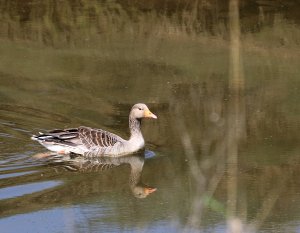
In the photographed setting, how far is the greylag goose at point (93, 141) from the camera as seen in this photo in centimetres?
1062

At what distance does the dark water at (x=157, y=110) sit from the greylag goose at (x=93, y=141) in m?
0.16

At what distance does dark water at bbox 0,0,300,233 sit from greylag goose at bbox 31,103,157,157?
158mm

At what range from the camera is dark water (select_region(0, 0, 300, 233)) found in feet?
28.5

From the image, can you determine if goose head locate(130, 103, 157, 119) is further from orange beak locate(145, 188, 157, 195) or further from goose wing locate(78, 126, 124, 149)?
orange beak locate(145, 188, 157, 195)

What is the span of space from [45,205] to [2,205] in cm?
39

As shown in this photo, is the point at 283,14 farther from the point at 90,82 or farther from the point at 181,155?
the point at 181,155

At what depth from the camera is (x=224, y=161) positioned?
33.7 feet

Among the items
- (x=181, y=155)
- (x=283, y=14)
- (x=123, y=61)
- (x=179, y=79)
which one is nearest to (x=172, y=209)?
(x=181, y=155)

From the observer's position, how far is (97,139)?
35.0 feet

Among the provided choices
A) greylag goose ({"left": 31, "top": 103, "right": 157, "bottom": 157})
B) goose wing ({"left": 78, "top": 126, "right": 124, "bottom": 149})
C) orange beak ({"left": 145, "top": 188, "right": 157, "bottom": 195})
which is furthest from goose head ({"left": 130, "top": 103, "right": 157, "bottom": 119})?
orange beak ({"left": 145, "top": 188, "right": 157, "bottom": 195})

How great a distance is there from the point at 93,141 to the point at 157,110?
5.46ft

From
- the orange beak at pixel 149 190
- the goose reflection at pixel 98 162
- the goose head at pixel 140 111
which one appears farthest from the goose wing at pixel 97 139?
the orange beak at pixel 149 190

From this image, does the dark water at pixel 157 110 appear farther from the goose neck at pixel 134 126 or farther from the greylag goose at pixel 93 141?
the goose neck at pixel 134 126

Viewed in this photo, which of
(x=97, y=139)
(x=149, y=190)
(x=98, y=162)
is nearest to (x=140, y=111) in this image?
(x=97, y=139)
